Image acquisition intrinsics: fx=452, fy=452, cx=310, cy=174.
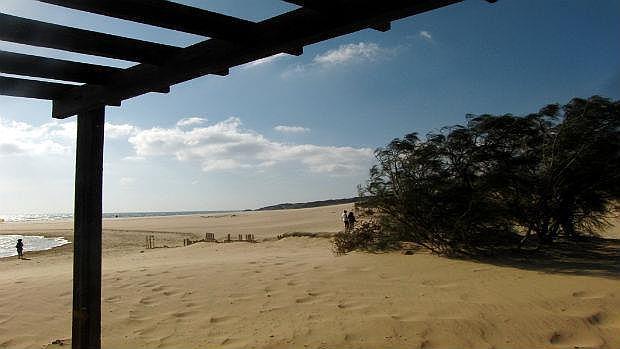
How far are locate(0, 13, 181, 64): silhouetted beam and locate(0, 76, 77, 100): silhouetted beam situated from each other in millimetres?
1186

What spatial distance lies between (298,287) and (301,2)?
21.0 ft

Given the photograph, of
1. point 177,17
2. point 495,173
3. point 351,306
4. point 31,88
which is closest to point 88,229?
point 31,88

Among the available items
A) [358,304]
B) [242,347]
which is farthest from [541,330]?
[242,347]

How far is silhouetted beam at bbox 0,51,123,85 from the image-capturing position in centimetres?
329

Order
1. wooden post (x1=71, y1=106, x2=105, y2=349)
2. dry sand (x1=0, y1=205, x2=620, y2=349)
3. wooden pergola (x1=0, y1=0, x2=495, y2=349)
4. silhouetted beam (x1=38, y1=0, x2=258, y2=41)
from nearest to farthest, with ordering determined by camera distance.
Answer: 1. silhouetted beam (x1=38, y1=0, x2=258, y2=41)
2. wooden pergola (x1=0, y1=0, x2=495, y2=349)
3. wooden post (x1=71, y1=106, x2=105, y2=349)
4. dry sand (x1=0, y1=205, x2=620, y2=349)

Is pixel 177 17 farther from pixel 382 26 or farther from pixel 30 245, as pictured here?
pixel 30 245

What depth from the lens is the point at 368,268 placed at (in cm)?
960

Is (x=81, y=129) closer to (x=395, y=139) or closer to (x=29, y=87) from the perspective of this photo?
(x=29, y=87)

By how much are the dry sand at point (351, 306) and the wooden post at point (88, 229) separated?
186cm

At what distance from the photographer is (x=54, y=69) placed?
3488 mm

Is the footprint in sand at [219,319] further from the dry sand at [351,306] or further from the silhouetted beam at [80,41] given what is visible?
the silhouetted beam at [80,41]

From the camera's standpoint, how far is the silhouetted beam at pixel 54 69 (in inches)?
130

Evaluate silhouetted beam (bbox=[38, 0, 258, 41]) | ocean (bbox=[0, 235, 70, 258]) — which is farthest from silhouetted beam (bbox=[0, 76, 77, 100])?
ocean (bbox=[0, 235, 70, 258])

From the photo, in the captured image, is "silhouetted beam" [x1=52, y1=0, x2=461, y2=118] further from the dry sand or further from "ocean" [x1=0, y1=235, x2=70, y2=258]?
"ocean" [x1=0, y1=235, x2=70, y2=258]
